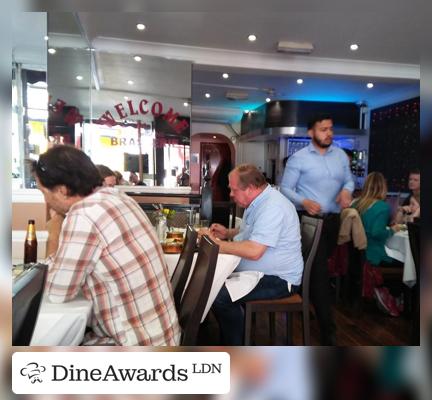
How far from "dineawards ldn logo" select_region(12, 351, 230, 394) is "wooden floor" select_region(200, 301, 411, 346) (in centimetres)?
54

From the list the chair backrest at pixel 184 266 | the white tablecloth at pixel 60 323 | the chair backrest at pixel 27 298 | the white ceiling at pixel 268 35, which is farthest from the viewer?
the chair backrest at pixel 184 266

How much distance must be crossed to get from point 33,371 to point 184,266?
0.46 meters

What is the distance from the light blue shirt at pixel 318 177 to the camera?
1571mm

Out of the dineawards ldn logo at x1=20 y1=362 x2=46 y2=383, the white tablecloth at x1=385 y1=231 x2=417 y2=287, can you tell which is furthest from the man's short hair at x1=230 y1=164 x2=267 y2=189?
the white tablecloth at x1=385 y1=231 x2=417 y2=287

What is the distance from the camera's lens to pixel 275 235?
1.11m

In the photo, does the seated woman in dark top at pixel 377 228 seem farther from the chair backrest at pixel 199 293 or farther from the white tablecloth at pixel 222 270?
the chair backrest at pixel 199 293

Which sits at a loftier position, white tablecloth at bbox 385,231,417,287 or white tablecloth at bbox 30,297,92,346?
white tablecloth at bbox 30,297,92,346

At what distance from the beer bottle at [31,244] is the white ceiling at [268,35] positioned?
1.54 ft

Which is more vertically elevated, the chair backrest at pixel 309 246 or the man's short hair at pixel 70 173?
the man's short hair at pixel 70 173

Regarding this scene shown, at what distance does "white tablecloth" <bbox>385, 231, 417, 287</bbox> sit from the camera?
1.63 m

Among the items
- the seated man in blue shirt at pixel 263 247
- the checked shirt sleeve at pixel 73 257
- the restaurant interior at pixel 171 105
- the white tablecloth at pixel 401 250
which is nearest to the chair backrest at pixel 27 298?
the restaurant interior at pixel 171 105

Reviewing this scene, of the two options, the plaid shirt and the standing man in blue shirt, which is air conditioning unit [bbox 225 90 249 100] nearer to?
the standing man in blue shirt

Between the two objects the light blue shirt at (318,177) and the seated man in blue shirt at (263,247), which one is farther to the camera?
the light blue shirt at (318,177)

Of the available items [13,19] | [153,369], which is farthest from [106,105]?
[153,369]
